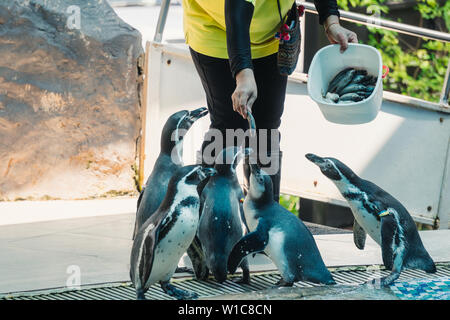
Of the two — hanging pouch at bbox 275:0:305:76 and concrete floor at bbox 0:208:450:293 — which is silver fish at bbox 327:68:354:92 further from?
concrete floor at bbox 0:208:450:293

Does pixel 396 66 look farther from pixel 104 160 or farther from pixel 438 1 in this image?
pixel 104 160

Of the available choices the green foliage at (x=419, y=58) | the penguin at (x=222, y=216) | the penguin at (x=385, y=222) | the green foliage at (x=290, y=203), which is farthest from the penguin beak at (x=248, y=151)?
the green foliage at (x=419, y=58)

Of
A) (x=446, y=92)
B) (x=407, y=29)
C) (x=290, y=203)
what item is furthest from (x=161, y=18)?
(x=290, y=203)

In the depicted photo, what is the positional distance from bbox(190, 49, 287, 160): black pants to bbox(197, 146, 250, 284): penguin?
0.50ft

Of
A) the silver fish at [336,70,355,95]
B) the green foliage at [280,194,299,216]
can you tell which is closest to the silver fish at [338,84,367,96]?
the silver fish at [336,70,355,95]

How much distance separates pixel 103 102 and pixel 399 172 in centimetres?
196

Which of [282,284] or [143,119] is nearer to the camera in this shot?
[282,284]

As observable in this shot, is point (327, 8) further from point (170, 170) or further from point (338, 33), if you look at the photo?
point (170, 170)

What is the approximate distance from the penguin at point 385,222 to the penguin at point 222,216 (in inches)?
12.3

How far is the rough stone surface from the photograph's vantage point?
4160mm

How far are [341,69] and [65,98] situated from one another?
2.15m

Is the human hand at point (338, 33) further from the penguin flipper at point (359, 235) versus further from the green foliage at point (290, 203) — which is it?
the green foliage at point (290, 203)

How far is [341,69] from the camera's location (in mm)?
2697

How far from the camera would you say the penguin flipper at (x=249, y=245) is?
2348mm
